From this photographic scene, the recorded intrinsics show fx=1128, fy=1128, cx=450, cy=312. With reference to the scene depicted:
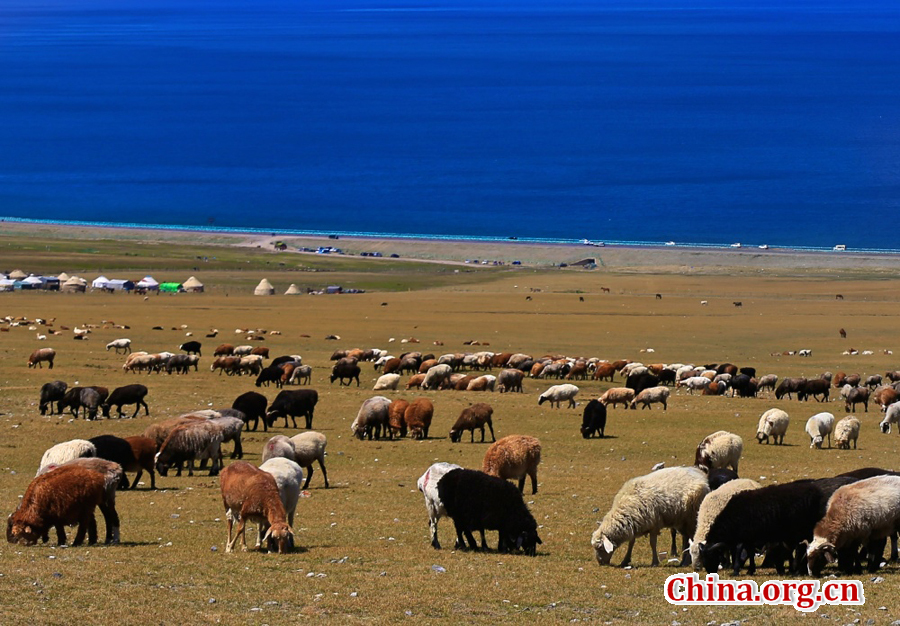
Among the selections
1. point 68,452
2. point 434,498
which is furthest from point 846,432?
point 68,452

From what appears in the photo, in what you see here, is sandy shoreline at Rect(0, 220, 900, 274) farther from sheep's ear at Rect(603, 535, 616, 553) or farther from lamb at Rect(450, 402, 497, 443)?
sheep's ear at Rect(603, 535, 616, 553)

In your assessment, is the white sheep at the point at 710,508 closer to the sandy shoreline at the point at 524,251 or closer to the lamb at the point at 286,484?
the lamb at the point at 286,484

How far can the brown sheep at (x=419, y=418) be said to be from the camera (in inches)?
982

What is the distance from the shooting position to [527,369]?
124ft

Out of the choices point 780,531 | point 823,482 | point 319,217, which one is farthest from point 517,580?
point 319,217

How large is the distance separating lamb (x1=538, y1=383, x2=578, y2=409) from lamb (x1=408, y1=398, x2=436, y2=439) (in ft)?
20.0

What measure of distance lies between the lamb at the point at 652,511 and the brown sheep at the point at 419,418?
1169 centimetres

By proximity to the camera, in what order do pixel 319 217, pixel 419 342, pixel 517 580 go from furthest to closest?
pixel 319 217
pixel 419 342
pixel 517 580

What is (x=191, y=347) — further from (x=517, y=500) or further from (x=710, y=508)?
(x=710, y=508)

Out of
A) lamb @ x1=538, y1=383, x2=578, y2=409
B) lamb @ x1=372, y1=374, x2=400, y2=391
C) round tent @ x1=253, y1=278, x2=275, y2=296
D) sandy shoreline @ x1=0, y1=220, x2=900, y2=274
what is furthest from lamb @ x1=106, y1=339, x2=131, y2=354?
sandy shoreline @ x1=0, y1=220, x2=900, y2=274

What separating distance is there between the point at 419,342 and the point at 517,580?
109 feet

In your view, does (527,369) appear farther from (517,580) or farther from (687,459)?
(517,580)

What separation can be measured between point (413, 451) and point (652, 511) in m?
10.8

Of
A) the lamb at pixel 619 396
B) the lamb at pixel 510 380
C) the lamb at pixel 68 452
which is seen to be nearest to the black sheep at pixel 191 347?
the lamb at pixel 510 380
